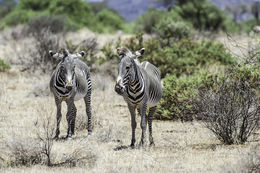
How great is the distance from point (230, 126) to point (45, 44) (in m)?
13.5

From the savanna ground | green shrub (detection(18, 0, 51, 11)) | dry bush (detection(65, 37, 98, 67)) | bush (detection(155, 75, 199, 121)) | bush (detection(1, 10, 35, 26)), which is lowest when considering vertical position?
the savanna ground

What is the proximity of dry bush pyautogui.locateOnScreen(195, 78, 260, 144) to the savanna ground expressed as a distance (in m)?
0.33

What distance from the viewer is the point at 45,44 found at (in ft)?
69.2

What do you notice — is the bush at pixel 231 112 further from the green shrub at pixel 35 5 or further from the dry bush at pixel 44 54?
the green shrub at pixel 35 5

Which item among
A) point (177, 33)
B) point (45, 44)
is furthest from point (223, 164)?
point (177, 33)

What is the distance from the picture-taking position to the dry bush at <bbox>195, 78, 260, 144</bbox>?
366 inches

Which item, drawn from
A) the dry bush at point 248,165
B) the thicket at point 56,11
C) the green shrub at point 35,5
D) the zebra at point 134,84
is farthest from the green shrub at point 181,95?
the green shrub at point 35,5

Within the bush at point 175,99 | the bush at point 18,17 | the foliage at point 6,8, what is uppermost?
the foliage at point 6,8

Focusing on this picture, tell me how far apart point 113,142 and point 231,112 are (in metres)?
2.62

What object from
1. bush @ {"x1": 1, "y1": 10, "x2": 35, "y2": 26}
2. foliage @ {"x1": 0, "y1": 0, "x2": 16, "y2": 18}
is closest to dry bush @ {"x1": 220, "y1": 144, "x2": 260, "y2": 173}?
bush @ {"x1": 1, "y1": 10, "x2": 35, "y2": 26}

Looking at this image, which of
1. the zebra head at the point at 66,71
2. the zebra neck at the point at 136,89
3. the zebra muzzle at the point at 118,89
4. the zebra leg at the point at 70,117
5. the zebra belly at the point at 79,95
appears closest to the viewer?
the zebra muzzle at the point at 118,89

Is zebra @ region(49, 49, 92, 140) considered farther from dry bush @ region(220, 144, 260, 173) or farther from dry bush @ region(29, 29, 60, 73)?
dry bush @ region(29, 29, 60, 73)

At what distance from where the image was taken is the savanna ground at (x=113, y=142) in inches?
294

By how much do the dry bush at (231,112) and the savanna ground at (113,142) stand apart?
33 cm
